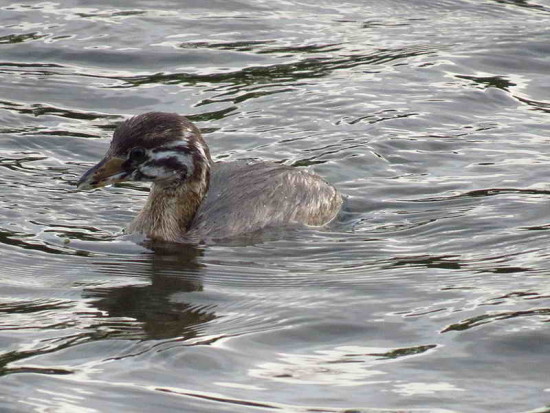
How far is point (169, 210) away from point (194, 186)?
0.31 meters

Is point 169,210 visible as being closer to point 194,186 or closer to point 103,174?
point 194,186

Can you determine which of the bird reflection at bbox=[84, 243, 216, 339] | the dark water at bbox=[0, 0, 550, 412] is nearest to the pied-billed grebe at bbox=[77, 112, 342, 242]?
the dark water at bbox=[0, 0, 550, 412]

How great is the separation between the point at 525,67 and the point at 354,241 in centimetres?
544

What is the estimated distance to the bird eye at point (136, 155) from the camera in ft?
38.7

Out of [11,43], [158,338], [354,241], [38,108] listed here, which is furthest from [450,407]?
[11,43]

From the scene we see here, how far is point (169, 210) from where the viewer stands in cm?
1207

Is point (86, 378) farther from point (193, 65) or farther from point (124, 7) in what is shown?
point (124, 7)

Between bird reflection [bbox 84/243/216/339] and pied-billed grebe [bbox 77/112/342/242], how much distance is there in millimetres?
393

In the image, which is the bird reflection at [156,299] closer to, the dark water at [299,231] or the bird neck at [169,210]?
the dark water at [299,231]

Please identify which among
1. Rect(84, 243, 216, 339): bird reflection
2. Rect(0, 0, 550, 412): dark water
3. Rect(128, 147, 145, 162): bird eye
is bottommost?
Rect(84, 243, 216, 339): bird reflection

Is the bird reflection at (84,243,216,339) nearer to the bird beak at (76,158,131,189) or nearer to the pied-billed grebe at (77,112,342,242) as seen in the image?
the pied-billed grebe at (77,112,342,242)

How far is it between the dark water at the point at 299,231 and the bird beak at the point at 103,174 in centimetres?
41

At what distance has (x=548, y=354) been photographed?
29.4 feet

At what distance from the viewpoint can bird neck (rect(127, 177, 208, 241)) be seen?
11969mm
